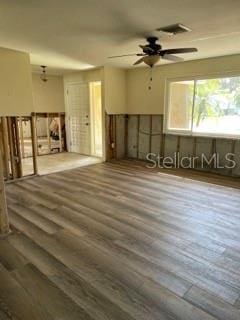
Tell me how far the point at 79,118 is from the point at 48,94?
158 centimetres

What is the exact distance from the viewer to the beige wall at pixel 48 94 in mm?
7488

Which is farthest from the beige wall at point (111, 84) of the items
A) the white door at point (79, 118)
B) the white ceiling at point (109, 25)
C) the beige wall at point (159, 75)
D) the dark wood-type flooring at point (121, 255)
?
the dark wood-type flooring at point (121, 255)

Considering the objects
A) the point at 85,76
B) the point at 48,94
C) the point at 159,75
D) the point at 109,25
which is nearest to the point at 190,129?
the point at 159,75

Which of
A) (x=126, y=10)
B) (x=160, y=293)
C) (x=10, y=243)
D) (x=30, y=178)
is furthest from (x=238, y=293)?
(x=30, y=178)

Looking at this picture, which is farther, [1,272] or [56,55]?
[56,55]

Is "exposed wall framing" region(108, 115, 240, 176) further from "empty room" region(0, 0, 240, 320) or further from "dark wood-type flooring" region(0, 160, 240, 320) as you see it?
"dark wood-type flooring" region(0, 160, 240, 320)

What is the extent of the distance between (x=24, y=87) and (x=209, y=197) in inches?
157

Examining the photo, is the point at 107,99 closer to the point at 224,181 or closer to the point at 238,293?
the point at 224,181

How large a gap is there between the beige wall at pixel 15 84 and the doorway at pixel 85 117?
2334 millimetres

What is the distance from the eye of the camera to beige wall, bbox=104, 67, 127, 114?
599cm

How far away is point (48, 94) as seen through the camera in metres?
7.66

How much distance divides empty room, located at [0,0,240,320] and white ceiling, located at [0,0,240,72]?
0.02 m

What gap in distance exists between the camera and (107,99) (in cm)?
606

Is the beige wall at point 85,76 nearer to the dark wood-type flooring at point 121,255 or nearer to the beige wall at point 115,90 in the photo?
the beige wall at point 115,90
